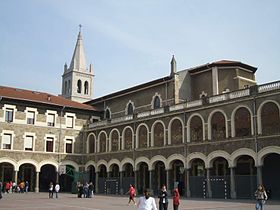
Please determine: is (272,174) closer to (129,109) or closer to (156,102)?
(156,102)

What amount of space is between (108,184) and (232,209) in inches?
972

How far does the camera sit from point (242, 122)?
31906mm

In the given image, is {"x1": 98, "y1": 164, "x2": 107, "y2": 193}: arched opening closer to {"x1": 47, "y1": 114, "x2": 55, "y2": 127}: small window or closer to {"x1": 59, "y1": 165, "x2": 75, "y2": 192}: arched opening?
{"x1": 59, "y1": 165, "x2": 75, "y2": 192}: arched opening

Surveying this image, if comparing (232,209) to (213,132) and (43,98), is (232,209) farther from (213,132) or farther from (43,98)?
(43,98)

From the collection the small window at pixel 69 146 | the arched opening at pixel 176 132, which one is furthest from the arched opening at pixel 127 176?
the small window at pixel 69 146

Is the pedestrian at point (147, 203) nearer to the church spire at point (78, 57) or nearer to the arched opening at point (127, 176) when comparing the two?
the arched opening at point (127, 176)

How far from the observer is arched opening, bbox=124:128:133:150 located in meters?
43.2

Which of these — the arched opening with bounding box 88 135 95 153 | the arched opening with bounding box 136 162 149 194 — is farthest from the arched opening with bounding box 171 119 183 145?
the arched opening with bounding box 88 135 95 153

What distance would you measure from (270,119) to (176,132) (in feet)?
33.4

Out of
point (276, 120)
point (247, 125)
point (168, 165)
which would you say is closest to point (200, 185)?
point (168, 165)

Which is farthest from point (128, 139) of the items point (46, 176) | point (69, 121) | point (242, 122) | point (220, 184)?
point (242, 122)

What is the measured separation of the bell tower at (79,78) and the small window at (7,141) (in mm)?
34268

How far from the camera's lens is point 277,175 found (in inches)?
1261

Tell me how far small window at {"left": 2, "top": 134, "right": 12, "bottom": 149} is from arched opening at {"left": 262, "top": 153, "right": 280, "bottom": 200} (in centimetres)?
2752
